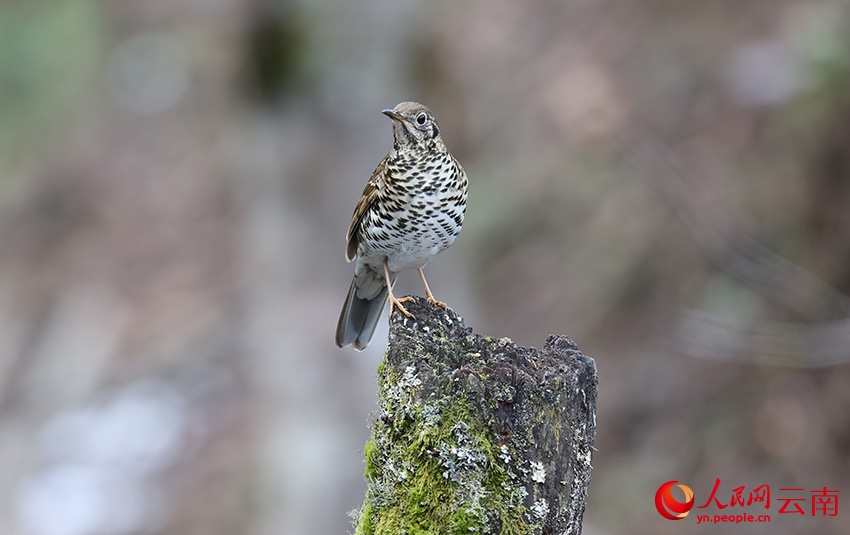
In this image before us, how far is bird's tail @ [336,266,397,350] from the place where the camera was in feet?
14.4

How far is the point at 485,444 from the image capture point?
2201 mm

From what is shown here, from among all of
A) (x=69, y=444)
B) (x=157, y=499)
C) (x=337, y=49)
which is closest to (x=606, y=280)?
(x=337, y=49)

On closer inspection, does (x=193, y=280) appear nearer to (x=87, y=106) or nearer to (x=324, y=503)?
(x=87, y=106)

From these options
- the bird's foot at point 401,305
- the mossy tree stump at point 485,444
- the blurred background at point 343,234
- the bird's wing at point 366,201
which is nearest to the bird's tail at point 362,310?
the bird's wing at point 366,201

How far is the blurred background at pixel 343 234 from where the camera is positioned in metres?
6.68

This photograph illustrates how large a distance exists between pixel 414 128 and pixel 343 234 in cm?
280

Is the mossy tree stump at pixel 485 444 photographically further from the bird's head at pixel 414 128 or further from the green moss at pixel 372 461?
the bird's head at pixel 414 128

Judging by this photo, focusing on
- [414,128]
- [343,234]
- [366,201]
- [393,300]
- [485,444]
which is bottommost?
[485,444]

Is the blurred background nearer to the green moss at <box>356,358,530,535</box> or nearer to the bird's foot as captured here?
the bird's foot

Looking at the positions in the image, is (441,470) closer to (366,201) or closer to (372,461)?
(372,461)

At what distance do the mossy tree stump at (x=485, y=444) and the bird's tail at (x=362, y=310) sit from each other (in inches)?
81.2

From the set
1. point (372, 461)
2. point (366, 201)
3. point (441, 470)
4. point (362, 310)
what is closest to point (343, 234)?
point (362, 310)

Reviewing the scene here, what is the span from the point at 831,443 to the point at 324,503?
3.62 metres

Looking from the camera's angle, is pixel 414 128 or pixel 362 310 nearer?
pixel 414 128
